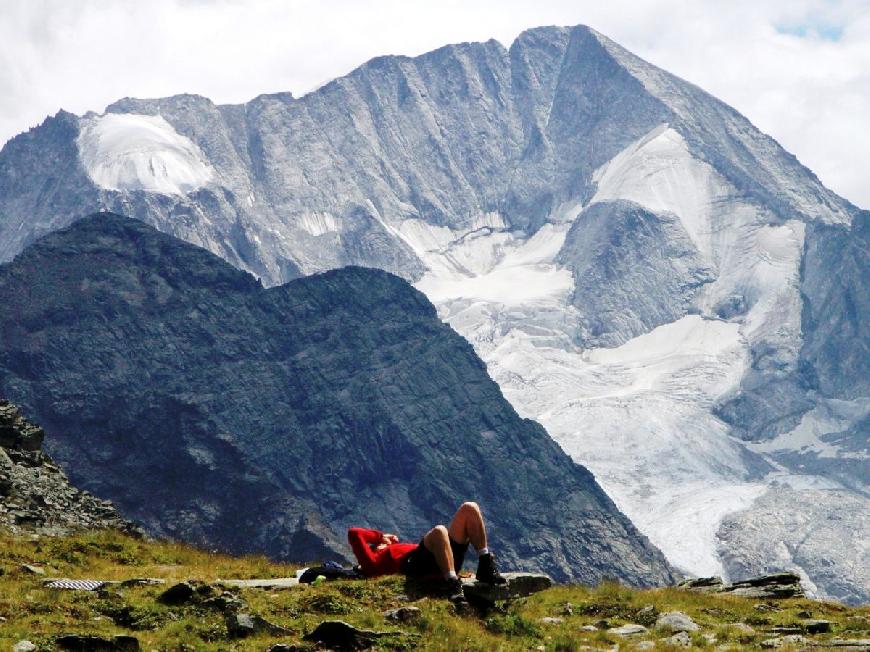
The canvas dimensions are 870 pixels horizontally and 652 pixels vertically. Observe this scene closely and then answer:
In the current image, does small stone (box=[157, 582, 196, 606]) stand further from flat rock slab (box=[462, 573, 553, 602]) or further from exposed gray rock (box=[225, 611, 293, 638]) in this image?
flat rock slab (box=[462, 573, 553, 602])

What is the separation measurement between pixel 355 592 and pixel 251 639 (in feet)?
11.6

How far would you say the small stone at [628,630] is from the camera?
27078 mm

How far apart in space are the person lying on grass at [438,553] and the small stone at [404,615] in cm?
129

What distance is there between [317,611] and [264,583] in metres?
3.36

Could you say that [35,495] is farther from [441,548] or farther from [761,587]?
[761,587]

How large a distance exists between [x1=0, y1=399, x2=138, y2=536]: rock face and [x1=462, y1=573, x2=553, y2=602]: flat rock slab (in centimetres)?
1484

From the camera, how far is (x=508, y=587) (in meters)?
27.9

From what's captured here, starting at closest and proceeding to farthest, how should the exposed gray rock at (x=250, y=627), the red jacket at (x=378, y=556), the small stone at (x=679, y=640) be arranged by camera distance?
the exposed gray rock at (x=250, y=627) → the small stone at (x=679, y=640) → the red jacket at (x=378, y=556)

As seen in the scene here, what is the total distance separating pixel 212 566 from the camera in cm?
3281

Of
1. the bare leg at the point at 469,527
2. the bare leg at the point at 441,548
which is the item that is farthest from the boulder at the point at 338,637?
the bare leg at the point at 469,527

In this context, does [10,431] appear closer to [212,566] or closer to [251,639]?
[212,566]

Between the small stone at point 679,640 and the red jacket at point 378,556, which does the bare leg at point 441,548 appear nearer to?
the red jacket at point 378,556

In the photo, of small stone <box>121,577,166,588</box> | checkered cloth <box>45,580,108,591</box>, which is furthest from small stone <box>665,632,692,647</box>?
checkered cloth <box>45,580,108,591</box>

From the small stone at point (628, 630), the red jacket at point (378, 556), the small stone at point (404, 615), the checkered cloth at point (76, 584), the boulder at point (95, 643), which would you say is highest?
the red jacket at point (378, 556)
